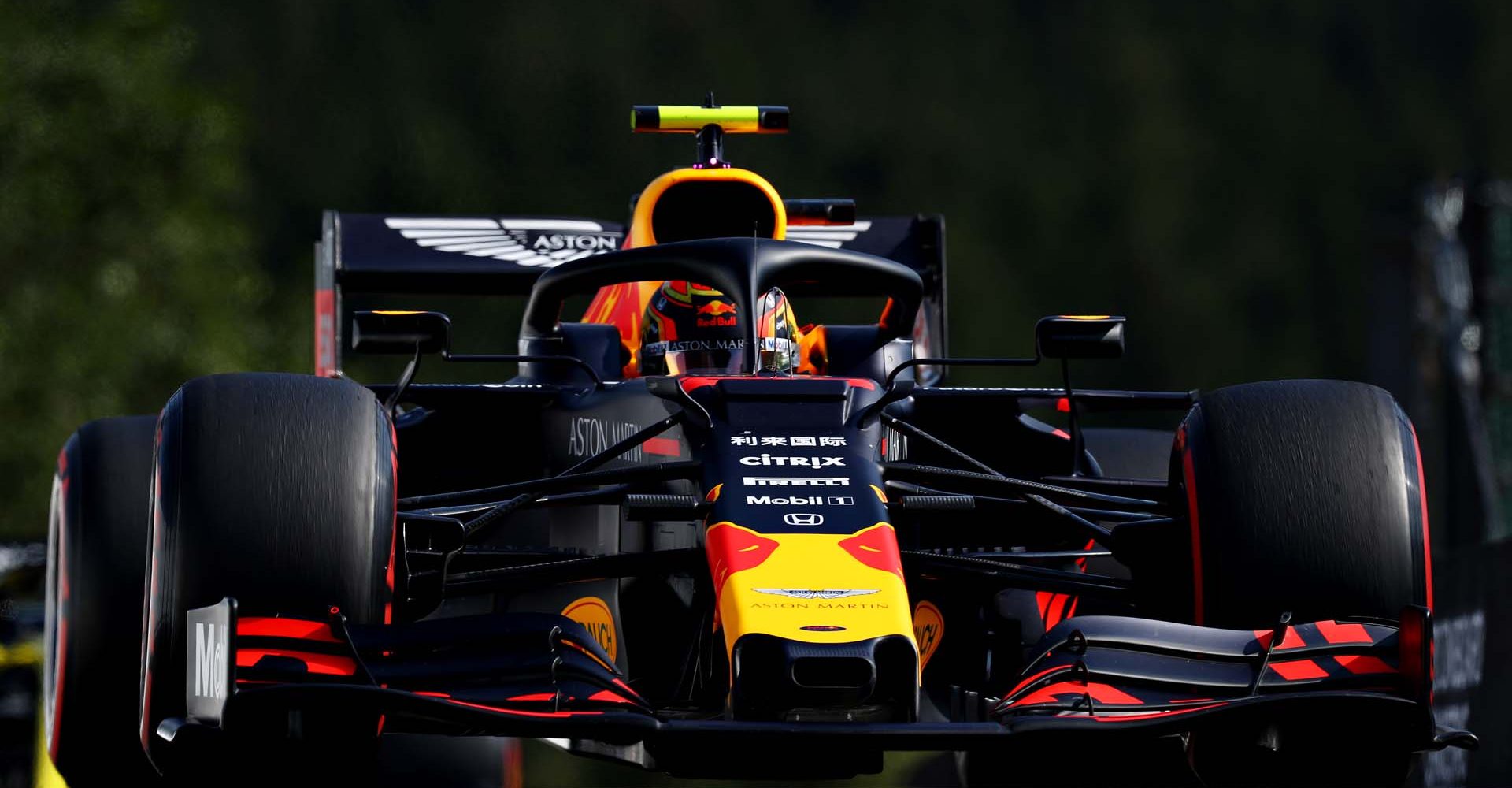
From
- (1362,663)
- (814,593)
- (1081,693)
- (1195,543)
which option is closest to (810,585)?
(814,593)

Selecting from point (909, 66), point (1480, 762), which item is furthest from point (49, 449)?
point (909, 66)

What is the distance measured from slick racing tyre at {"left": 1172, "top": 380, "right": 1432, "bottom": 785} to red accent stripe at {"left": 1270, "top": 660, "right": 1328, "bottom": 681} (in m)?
0.35

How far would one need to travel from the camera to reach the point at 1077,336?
5594 millimetres

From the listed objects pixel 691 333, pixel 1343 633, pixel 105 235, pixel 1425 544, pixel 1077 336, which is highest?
pixel 1077 336

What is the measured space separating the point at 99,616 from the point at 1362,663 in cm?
305

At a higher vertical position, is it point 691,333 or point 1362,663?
point 691,333

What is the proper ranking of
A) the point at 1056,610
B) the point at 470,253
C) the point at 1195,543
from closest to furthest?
1. the point at 1195,543
2. the point at 1056,610
3. the point at 470,253

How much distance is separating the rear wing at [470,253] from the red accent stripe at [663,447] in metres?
2.76

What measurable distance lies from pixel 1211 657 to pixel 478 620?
4.71 ft

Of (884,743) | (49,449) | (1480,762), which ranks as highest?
(884,743)

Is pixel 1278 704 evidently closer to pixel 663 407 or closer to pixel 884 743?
pixel 884 743

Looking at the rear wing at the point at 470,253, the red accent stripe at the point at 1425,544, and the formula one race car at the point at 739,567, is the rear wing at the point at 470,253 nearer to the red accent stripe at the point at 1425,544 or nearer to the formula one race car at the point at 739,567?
the formula one race car at the point at 739,567

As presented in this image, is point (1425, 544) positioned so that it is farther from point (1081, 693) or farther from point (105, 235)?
point (105, 235)

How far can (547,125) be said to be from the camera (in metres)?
39.2
